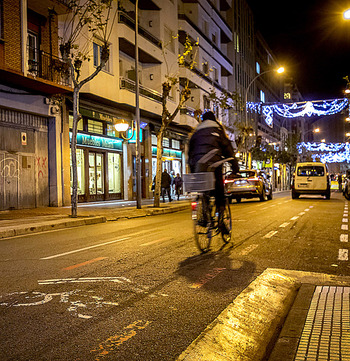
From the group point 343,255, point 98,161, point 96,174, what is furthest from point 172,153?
point 343,255

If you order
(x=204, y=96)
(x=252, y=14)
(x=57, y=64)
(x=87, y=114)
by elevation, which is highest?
(x=252, y=14)

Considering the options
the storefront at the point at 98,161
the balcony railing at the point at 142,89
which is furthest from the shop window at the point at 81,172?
the balcony railing at the point at 142,89

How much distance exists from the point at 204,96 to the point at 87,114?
18520mm

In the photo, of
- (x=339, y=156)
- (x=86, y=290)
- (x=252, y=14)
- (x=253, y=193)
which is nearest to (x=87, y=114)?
(x=253, y=193)

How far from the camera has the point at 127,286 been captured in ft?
16.1

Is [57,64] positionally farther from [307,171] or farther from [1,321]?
[1,321]

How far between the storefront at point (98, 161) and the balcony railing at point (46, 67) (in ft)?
12.5

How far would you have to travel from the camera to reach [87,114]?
23.2 m

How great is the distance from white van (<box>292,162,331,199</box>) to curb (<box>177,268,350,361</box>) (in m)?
22.3

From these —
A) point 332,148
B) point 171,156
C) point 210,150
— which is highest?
point 332,148

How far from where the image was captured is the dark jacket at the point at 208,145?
6895 mm

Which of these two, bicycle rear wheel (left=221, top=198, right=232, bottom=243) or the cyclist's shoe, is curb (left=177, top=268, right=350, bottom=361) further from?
bicycle rear wheel (left=221, top=198, right=232, bottom=243)

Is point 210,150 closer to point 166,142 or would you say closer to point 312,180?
point 312,180

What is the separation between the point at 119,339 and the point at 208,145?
13.5 feet
